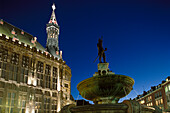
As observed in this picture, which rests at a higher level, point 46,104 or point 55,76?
point 55,76

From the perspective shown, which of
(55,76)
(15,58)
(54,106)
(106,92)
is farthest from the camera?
(55,76)

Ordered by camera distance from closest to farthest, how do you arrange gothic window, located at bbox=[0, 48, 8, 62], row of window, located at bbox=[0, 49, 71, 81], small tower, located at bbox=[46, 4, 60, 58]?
gothic window, located at bbox=[0, 48, 8, 62]
row of window, located at bbox=[0, 49, 71, 81]
small tower, located at bbox=[46, 4, 60, 58]

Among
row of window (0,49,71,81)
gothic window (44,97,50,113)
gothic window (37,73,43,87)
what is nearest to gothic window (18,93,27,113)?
gothic window (37,73,43,87)

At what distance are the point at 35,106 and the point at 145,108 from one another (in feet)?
80.9

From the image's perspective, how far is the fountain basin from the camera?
33.8 ft

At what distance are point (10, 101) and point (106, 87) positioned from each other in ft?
68.3

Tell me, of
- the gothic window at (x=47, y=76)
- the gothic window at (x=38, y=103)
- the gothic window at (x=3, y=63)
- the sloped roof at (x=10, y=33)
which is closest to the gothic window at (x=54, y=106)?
the gothic window at (x=38, y=103)

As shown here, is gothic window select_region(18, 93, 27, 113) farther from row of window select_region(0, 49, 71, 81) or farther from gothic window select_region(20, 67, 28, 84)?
row of window select_region(0, 49, 71, 81)

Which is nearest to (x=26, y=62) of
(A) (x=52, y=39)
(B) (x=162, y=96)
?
(A) (x=52, y=39)

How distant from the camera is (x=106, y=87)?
10.8 metres

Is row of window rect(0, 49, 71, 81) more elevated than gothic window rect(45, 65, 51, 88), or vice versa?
row of window rect(0, 49, 71, 81)

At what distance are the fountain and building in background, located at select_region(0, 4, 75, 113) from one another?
61.9 ft

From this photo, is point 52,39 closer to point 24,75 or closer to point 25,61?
point 25,61

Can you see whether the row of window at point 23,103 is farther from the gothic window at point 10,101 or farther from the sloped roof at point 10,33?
the sloped roof at point 10,33
